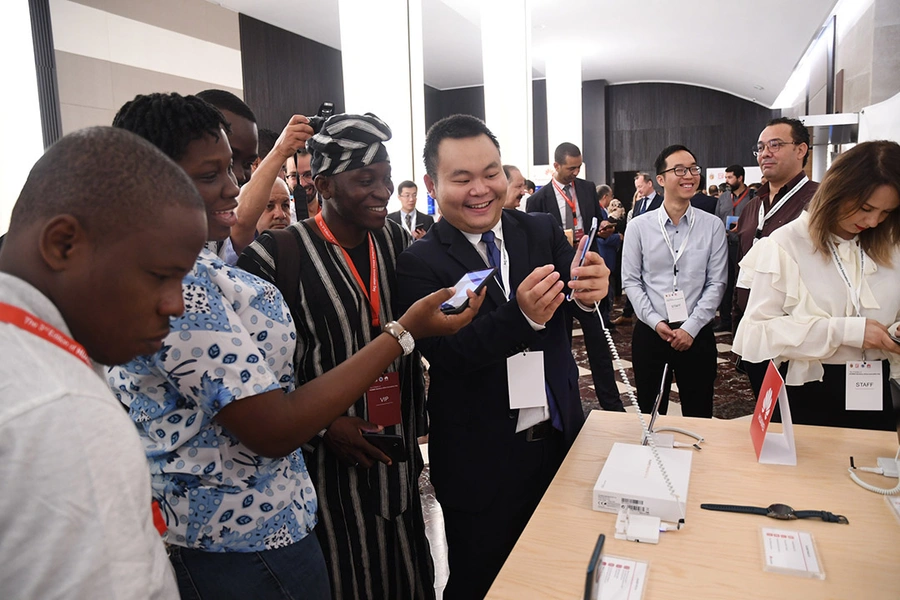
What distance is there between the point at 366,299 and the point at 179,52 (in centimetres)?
716

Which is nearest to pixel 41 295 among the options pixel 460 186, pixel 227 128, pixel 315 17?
pixel 227 128

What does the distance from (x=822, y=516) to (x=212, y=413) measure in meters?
1.24

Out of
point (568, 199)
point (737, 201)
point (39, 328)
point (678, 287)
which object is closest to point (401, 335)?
point (39, 328)

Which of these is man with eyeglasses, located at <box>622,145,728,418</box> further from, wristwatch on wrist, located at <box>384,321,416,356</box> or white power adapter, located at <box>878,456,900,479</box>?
wristwatch on wrist, located at <box>384,321,416,356</box>

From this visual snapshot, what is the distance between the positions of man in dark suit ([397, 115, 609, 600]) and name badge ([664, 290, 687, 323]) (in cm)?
150

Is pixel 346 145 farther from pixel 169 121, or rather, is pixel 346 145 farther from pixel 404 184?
pixel 404 184

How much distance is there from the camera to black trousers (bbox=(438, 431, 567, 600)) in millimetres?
1592

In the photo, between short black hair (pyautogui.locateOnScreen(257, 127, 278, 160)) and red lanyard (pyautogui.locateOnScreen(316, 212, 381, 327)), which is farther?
short black hair (pyautogui.locateOnScreen(257, 127, 278, 160))

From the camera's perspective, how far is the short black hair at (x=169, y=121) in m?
1.00

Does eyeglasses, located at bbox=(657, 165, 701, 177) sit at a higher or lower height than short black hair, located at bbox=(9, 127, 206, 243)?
higher

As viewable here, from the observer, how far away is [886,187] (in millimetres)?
1922

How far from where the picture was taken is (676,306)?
2.99 m

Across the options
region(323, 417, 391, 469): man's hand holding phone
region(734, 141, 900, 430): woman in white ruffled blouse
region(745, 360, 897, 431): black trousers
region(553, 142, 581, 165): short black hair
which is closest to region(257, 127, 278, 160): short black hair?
region(323, 417, 391, 469): man's hand holding phone

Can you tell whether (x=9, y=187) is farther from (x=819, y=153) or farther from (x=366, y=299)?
(x=819, y=153)
